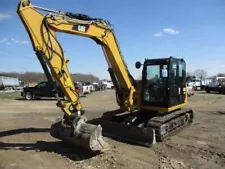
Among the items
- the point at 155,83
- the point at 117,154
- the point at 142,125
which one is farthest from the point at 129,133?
the point at 155,83

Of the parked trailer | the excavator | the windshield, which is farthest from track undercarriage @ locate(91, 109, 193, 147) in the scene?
the parked trailer

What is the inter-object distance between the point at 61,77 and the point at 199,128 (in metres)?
6.38

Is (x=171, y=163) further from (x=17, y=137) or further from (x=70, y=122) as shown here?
(x=17, y=137)

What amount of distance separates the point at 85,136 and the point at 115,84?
3.48 metres

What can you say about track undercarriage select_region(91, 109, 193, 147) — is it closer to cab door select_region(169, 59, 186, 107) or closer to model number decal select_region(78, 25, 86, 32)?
cab door select_region(169, 59, 186, 107)

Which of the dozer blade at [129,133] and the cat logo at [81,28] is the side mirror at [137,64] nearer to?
the dozer blade at [129,133]

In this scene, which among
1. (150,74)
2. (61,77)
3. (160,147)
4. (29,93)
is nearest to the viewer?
(61,77)

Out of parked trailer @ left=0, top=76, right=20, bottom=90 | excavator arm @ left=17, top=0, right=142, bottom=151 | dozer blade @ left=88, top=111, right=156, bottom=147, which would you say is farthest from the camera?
parked trailer @ left=0, top=76, right=20, bottom=90

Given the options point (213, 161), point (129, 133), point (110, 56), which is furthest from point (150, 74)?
point (213, 161)

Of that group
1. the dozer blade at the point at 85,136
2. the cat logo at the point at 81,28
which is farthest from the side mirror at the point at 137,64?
the dozer blade at the point at 85,136

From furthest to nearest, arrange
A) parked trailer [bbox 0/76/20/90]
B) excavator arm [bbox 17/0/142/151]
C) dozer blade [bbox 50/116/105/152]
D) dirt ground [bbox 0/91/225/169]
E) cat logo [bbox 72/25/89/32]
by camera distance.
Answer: parked trailer [bbox 0/76/20/90] → cat logo [bbox 72/25/89/32] → excavator arm [bbox 17/0/142/151] → dozer blade [bbox 50/116/105/152] → dirt ground [bbox 0/91/225/169]

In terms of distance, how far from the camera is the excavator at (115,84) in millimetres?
7770

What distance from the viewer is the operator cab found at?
10148 millimetres

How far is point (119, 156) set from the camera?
25.2ft
